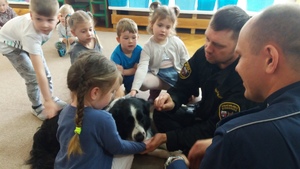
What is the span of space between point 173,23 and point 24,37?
40.1 inches

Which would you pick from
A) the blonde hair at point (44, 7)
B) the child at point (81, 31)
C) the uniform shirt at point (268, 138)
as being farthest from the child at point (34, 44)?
the uniform shirt at point (268, 138)

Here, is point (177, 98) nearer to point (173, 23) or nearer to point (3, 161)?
point (173, 23)

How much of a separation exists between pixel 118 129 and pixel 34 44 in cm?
75

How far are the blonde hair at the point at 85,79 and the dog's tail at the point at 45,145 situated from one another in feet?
1.54

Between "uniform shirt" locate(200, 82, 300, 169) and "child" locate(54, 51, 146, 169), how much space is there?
0.54 metres

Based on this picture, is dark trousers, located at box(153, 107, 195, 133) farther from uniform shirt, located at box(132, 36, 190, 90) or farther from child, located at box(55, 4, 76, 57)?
child, located at box(55, 4, 76, 57)

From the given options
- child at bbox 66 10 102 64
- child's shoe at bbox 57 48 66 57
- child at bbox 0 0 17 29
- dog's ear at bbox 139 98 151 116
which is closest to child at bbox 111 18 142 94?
child at bbox 66 10 102 64

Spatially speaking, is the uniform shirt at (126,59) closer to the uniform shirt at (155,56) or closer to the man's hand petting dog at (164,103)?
the uniform shirt at (155,56)

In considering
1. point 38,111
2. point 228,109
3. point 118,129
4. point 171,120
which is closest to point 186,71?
point 171,120

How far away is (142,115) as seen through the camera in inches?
54.8

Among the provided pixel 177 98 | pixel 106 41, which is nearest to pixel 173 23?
pixel 177 98

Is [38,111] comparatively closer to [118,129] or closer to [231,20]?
[118,129]

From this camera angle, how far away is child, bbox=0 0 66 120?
144cm

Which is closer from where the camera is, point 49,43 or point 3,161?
point 3,161
